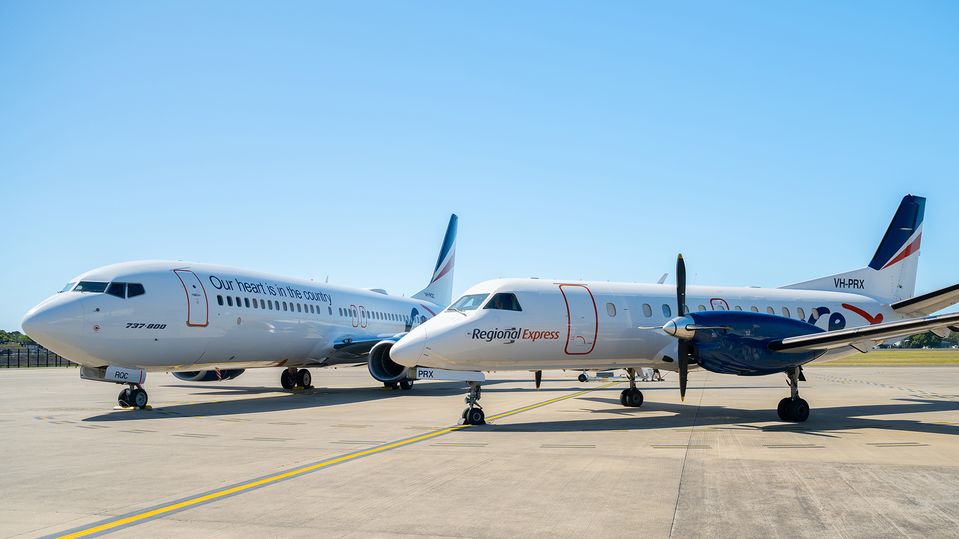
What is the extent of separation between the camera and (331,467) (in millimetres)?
9523

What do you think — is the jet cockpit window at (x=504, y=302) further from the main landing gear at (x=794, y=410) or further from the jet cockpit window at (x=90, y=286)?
the jet cockpit window at (x=90, y=286)

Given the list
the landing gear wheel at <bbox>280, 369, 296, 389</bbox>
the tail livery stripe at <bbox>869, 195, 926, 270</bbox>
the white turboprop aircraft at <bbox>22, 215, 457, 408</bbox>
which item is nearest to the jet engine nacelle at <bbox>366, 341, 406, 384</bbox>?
the white turboprop aircraft at <bbox>22, 215, 457, 408</bbox>

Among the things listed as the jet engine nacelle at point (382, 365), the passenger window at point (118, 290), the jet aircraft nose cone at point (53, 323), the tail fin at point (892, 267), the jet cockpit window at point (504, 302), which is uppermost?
the tail fin at point (892, 267)

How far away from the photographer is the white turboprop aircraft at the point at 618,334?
48.4 feet

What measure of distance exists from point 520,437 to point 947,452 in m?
6.65

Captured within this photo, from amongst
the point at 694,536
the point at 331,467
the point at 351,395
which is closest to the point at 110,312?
the point at 351,395

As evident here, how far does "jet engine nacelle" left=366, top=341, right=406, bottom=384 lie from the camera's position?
22234mm

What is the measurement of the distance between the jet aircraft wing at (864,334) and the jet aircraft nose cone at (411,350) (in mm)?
7462

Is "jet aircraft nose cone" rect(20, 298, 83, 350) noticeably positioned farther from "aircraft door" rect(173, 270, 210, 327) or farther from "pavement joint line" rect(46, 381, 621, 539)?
"pavement joint line" rect(46, 381, 621, 539)

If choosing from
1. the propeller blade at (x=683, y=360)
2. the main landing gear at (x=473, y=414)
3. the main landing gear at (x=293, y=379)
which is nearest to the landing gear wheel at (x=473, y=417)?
the main landing gear at (x=473, y=414)

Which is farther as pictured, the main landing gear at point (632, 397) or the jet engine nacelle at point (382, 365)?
the jet engine nacelle at point (382, 365)

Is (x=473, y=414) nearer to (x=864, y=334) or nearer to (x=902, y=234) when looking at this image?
(x=864, y=334)

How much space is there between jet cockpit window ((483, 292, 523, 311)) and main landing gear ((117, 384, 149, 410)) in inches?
370

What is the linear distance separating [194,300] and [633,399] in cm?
1217
